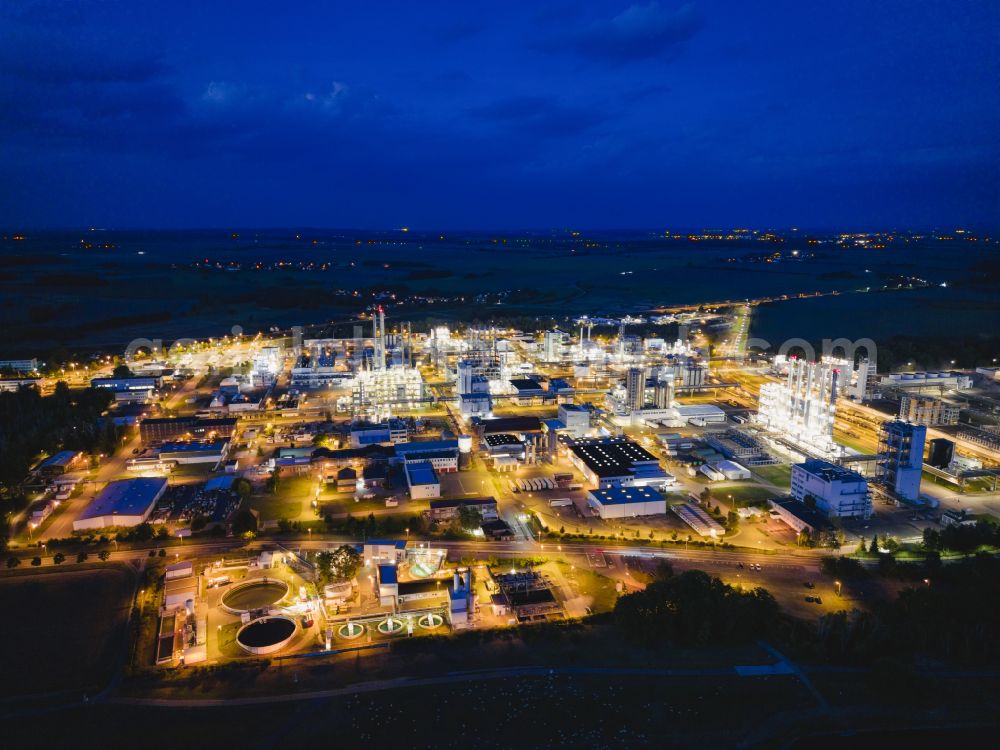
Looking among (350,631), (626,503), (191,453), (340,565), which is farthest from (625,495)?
(191,453)

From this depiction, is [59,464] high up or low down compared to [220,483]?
up

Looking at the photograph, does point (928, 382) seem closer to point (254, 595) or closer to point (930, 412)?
point (930, 412)

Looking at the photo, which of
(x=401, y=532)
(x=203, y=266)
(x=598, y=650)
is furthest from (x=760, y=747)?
(x=203, y=266)

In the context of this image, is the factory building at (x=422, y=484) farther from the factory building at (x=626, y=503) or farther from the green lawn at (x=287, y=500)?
the factory building at (x=626, y=503)

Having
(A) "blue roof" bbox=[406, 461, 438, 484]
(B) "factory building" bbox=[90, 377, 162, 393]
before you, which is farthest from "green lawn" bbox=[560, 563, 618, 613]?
(B) "factory building" bbox=[90, 377, 162, 393]

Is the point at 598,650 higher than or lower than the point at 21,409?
lower

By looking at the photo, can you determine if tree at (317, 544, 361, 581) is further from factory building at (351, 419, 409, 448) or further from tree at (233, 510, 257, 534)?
factory building at (351, 419, 409, 448)

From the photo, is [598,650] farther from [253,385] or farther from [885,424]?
[253,385]
